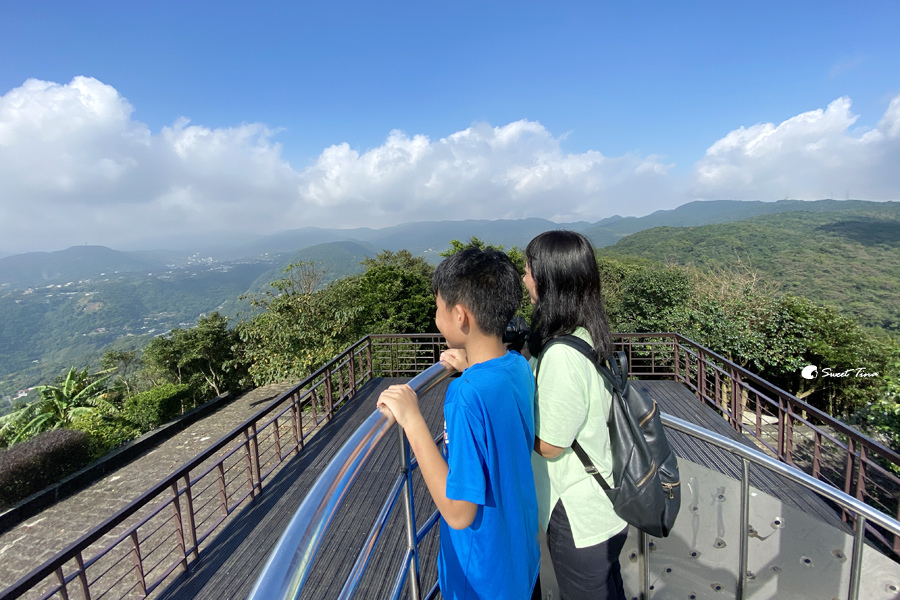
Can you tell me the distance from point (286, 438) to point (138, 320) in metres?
131

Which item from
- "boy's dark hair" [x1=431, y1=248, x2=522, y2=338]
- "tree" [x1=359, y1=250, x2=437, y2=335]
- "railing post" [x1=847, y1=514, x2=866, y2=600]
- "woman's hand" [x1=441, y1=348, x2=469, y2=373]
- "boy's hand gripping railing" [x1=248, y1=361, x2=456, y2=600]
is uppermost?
"boy's dark hair" [x1=431, y1=248, x2=522, y2=338]

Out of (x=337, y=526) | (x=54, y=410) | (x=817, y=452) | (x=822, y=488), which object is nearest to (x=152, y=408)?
(x=54, y=410)

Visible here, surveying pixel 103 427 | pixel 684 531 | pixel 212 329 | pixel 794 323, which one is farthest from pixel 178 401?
pixel 794 323

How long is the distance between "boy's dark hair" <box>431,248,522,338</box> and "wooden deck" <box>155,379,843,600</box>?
72.7 inches

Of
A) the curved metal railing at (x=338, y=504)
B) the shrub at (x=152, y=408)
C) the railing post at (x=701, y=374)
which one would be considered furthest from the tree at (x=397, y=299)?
the curved metal railing at (x=338, y=504)

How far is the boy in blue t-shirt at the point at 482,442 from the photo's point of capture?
0.88m

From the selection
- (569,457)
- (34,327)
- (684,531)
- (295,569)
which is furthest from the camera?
(34,327)

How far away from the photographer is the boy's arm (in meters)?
0.88

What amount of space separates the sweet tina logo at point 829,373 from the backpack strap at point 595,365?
45.5ft

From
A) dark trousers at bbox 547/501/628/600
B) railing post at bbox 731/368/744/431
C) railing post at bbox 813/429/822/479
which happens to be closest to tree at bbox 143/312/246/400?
railing post at bbox 731/368/744/431

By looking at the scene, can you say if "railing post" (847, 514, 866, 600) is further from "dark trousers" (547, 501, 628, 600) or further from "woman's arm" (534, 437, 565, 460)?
"woman's arm" (534, 437, 565, 460)

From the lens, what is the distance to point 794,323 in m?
11.5

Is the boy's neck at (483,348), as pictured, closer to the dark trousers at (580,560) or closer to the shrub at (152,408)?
the dark trousers at (580,560)

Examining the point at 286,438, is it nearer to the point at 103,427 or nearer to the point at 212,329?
the point at 103,427
